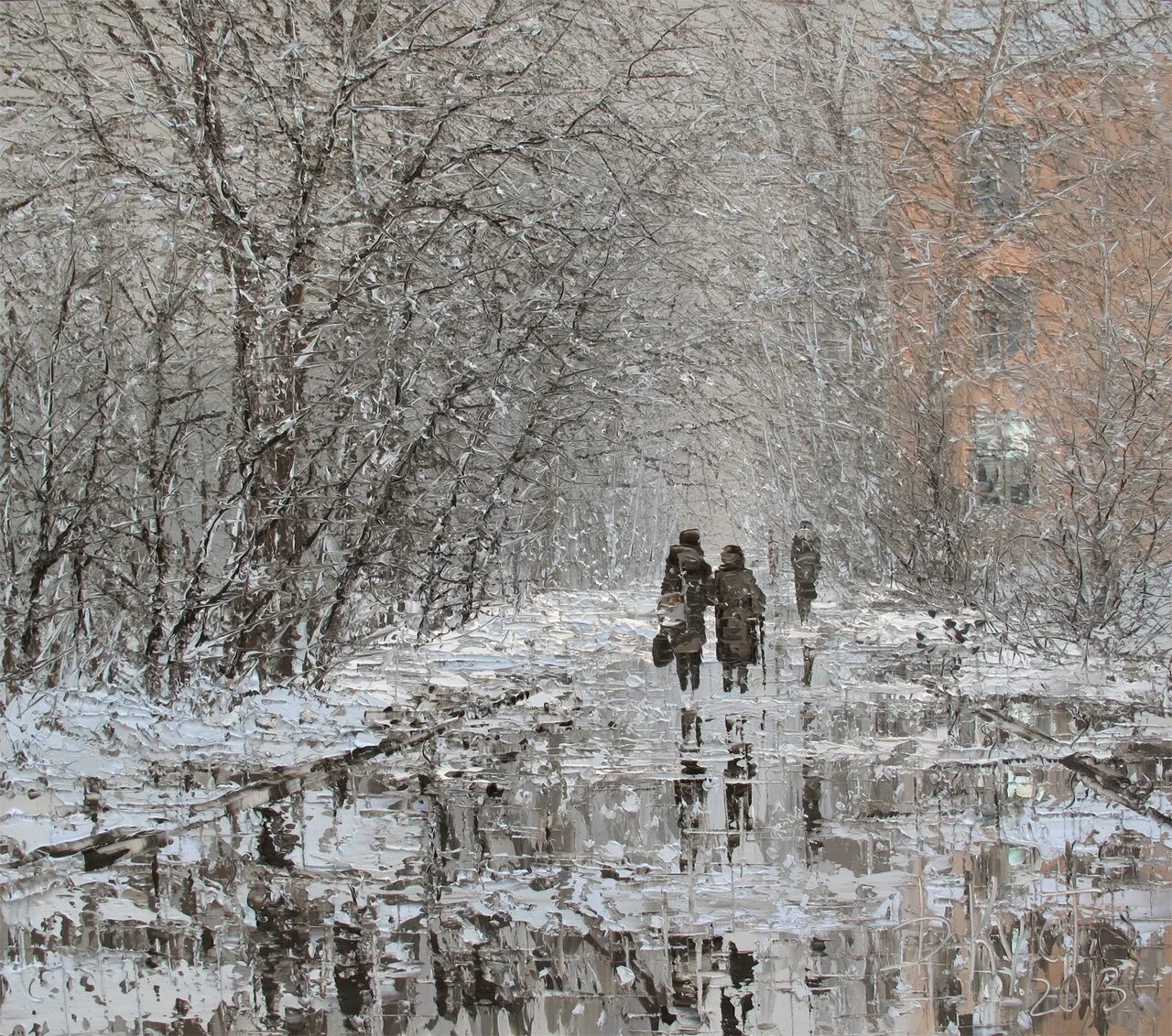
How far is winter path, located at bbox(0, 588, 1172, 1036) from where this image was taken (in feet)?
15.8

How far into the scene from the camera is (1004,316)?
17.0 metres

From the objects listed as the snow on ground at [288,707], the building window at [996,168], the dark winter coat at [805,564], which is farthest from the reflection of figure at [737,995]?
the dark winter coat at [805,564]

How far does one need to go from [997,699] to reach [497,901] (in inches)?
295

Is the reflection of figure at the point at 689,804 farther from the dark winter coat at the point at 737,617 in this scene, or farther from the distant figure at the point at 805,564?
the distant figure at the point at 805,564

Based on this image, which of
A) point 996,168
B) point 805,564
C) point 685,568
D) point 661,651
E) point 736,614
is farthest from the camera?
point 805,564

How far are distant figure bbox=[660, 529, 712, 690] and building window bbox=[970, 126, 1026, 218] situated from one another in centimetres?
472

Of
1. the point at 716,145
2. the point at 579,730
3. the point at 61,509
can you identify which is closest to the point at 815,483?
the point at 716,145

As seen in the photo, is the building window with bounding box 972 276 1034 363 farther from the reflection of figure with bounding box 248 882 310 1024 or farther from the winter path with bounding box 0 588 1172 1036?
the reflection of figure with bounding box 248 882 310 1024

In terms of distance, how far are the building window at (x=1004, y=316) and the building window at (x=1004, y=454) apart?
77 cm

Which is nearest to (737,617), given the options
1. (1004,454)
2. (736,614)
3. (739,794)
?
(736,614)

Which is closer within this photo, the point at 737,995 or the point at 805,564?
the point at 737,995

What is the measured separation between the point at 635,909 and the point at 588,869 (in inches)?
32.4

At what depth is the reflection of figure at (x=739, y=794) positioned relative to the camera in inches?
293

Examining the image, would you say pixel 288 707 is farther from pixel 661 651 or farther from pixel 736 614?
pixel 661 651
